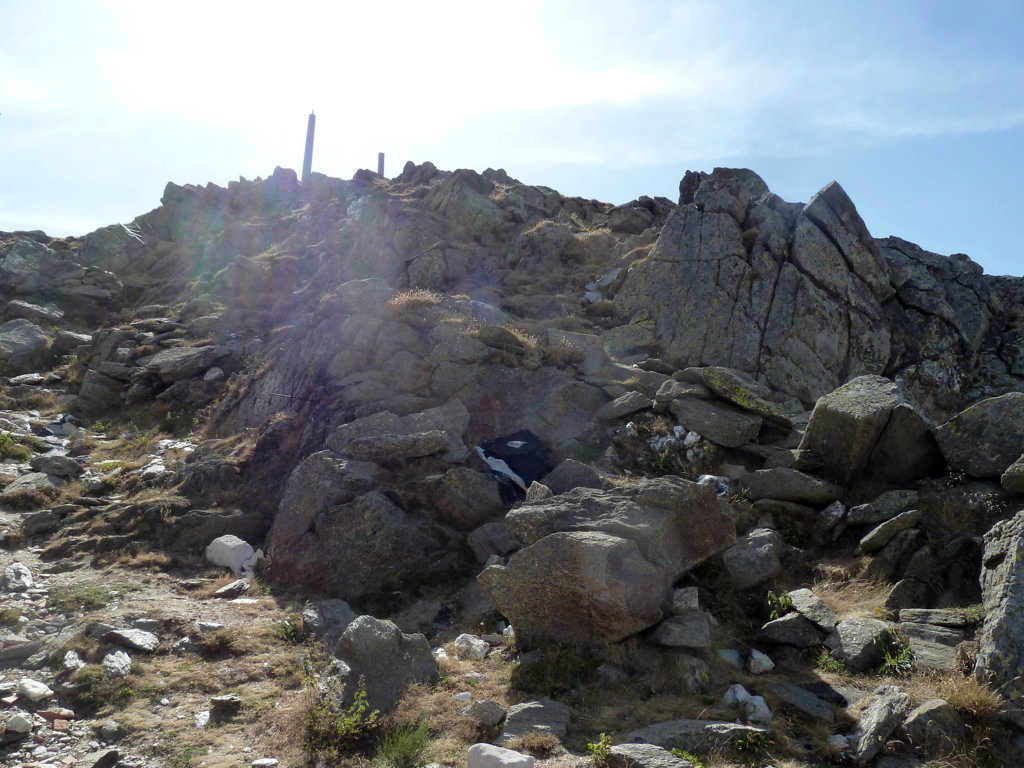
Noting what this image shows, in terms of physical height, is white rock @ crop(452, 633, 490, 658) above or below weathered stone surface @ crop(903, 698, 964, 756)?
below

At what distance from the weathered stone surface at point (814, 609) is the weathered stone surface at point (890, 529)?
1239mm

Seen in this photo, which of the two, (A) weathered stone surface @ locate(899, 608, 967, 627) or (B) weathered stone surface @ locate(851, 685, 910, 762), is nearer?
(B) weathered stone surface @ locate(851, 685, 910, 762)

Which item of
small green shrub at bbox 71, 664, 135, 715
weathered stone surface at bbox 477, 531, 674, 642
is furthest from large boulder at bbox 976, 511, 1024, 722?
small green shrub at bbox 71, 664, 135, 715

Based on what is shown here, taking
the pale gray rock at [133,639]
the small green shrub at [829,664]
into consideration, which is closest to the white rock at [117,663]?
the pale gray rock at [133,639]

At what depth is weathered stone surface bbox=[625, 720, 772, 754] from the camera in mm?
6000

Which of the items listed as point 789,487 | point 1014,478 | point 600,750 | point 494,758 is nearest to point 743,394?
point 789,487

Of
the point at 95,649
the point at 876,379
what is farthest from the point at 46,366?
the point at 876,379

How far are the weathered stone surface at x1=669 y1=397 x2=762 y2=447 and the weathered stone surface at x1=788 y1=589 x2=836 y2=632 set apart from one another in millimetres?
4141

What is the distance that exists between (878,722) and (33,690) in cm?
788

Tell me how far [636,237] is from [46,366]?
2025 cm

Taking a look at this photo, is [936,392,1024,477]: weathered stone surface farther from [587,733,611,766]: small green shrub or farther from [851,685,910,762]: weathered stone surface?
Answer: [587,733,611,766]: small green shrub

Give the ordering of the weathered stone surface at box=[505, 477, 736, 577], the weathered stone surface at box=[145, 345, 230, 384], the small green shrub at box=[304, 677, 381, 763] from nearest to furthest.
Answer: the small green shrub at box=[304, 677, 381, 763] → the weathered stone surface at box=[505, 477, 736, 577] → the weathered stone surface at box=[145, 345, 230, 384]

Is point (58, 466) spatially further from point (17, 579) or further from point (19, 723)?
point (19, 723)

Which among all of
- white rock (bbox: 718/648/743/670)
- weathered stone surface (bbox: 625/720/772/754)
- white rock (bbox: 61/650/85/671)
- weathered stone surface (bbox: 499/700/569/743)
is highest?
white rock (bbox: 718/648/743/670)
